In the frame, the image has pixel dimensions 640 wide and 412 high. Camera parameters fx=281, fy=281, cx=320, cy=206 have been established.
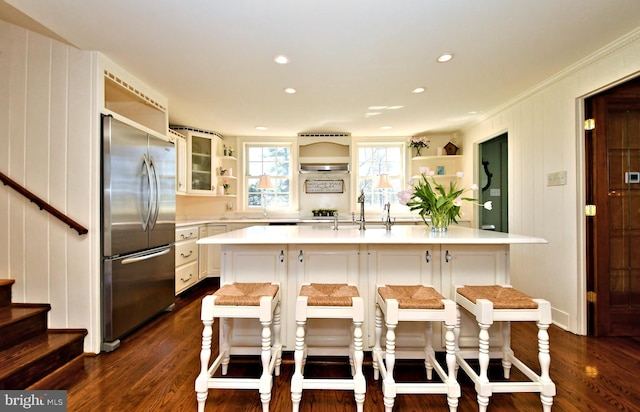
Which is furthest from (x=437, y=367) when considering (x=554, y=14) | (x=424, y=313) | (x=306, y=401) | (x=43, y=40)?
(x=43, y=40)

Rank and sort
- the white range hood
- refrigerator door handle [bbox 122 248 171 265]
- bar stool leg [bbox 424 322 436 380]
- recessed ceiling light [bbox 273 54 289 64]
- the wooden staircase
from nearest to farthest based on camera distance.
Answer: the wooden staircase
bar stool leg [bbox 424 322 436 380]
recessed ceiling light [bbox 273 54 289 64]
refrigerator door handle [bbox 122 248 171 265]
the white range hood

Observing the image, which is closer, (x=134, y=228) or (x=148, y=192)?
(x=134, y=228)

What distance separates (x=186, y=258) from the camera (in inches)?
143

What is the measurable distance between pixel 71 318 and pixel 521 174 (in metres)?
4.51

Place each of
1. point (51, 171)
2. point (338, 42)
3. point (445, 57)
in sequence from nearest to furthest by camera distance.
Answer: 1. point (338, 42)
2. point (51, 171)
3. point (445, 57)

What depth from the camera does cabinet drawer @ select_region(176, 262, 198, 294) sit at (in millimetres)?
3436

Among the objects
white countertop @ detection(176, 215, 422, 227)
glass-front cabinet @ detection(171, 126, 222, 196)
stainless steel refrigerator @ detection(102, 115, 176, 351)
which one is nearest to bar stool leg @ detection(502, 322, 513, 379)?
white countertop @ detection(176, 215, 422, 227)

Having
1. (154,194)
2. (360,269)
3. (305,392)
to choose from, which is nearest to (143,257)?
(154,194)

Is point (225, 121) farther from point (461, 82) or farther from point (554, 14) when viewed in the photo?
point (554, 14)

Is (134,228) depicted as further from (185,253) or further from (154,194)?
(185,253)

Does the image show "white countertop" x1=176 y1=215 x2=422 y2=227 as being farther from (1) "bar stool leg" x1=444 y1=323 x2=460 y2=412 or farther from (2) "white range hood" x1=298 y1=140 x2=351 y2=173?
(1) "bar stool leg" x1=444 y1=323 x2=460 y2=412

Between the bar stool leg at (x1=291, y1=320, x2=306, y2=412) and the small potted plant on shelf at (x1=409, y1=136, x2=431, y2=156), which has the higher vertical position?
the small potted plant on shelf at (x1=409, y1=136, x2=431, y2=156)

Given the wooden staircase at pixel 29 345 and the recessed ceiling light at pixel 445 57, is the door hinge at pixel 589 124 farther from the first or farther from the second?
the wooden staircase at pixel 29 345

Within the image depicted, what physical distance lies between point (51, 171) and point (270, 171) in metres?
3.18
